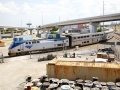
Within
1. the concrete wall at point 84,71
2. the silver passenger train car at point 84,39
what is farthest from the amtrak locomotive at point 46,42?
the concrete wall at point 84,71

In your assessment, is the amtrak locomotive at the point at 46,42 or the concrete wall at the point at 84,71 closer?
the concrete wall at the point at 84,71

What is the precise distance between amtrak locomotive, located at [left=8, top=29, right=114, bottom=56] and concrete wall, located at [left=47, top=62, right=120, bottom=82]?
2129 centimetres

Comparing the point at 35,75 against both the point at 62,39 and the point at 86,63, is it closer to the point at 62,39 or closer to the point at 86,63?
the point at 86,63

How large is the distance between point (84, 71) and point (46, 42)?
971 inches

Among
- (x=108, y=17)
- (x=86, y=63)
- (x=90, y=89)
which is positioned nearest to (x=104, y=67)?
(x=86, y=63)

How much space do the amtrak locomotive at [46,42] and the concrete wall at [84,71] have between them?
2129 cm

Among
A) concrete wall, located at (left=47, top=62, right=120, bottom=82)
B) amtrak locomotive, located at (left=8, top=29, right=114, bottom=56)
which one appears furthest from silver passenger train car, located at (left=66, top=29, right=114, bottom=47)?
concrete wall, located at (left=47, top=62, right=120, bottom=82)

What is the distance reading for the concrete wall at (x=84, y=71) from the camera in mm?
17891

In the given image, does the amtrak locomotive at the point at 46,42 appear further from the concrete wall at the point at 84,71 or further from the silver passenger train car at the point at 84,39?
the concrete wall at the point at 84,71

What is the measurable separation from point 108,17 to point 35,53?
37656 mm

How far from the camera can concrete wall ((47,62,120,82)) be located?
17.9m

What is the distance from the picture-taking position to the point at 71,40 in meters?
46.4

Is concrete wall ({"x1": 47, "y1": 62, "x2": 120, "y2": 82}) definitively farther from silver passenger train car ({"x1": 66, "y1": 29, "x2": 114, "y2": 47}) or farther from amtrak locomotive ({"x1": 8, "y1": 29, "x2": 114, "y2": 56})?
silver passenger train car ({"x1": 66, "y1": 29, "x2": 114, "y2": 47})

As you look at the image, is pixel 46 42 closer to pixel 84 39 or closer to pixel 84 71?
pixel 84 39
